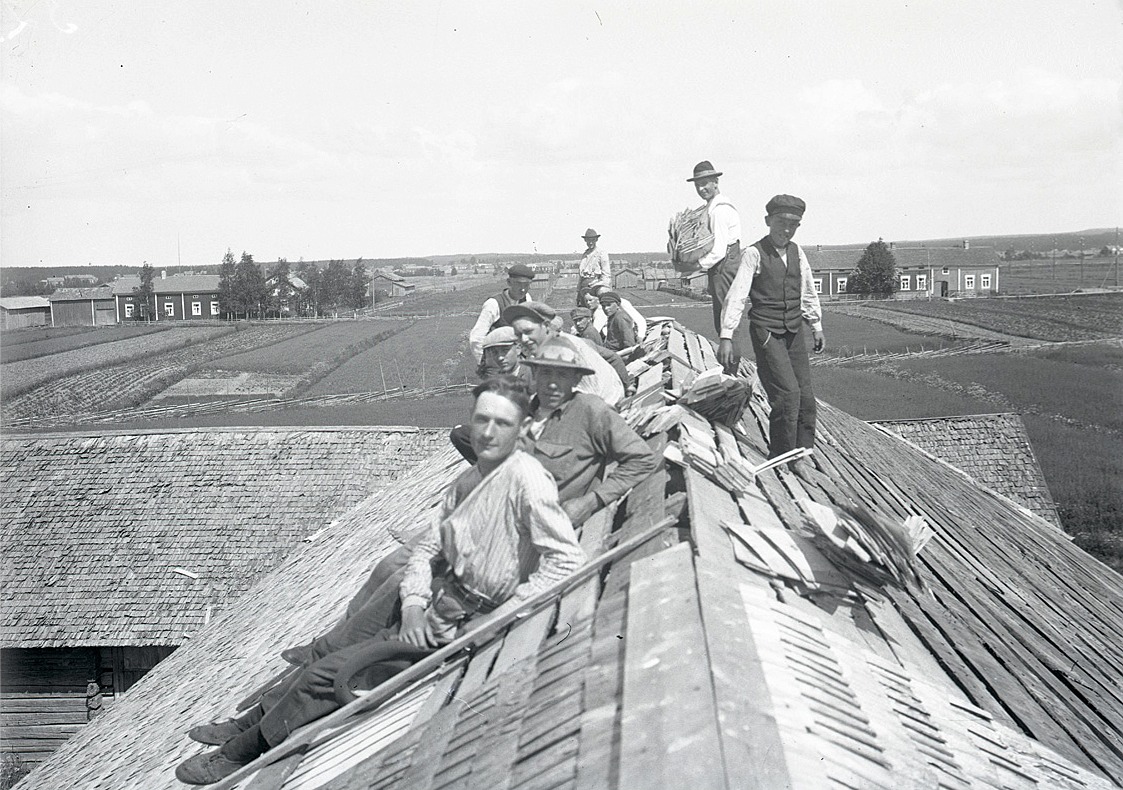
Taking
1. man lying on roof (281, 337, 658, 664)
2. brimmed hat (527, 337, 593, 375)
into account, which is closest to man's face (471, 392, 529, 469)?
man lying on roof (281, 337, 658, 664)

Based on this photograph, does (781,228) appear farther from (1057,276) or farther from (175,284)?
(1057,276)

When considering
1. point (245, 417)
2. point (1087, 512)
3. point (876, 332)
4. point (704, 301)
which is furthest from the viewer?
point (704, 301)

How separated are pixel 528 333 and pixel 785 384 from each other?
201 centimetres

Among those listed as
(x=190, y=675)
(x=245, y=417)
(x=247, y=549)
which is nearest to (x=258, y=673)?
(x=190, y=675)

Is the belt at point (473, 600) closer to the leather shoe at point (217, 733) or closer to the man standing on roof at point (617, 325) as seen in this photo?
the leather shoe at point (217, 733)

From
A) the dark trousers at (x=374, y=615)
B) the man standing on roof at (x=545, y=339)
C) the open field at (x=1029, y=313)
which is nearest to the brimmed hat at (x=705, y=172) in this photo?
the man standing on roof at (x=545, y=339)

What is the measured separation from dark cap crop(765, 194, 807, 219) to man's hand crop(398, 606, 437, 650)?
3877 millimetres

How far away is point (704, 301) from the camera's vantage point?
49969 millimetres

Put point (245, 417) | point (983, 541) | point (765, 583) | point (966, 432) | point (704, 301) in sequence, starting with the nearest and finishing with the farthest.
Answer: point (765, 583) → point (983, 541) → point (966, 432) → point (245, 417) → point (704, 301)

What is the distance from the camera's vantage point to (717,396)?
6.94 meters

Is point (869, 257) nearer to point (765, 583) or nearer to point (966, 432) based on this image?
point (966, 432)

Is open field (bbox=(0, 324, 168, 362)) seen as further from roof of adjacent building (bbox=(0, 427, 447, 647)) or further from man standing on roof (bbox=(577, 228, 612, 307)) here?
man standing on roof (bbox=(577, 228, 612, 307))

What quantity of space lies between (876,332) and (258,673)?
39.0m

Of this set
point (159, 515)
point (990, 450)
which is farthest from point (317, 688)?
point (990, 450)
